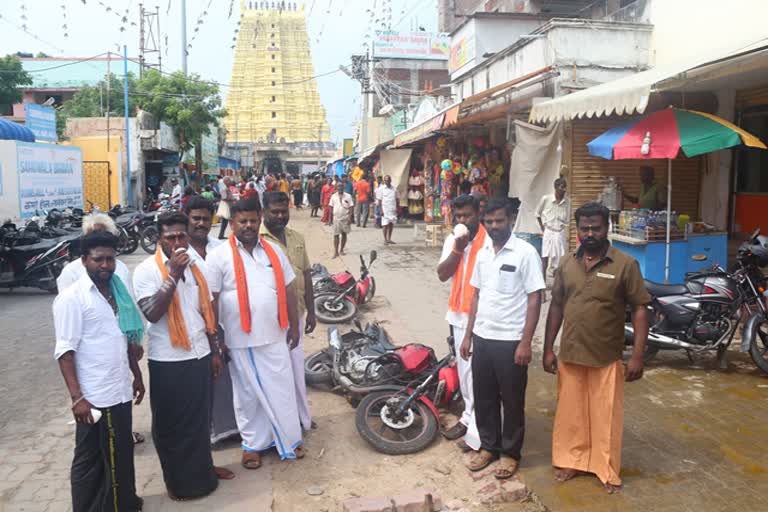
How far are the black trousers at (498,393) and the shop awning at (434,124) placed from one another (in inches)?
328

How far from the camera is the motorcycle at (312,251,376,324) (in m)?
7.91

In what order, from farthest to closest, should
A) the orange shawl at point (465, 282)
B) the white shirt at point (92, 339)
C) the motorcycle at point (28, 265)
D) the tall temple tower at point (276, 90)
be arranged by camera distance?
the tall temple tower at point (276, 90) < the motorcycle at point (28, 265) < the orange shawl at point (465, 282) < the white shirt at point (92, 339)

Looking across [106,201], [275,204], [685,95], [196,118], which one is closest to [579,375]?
[275,204]

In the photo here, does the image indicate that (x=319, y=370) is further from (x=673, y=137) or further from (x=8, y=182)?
(x=8, y=182)

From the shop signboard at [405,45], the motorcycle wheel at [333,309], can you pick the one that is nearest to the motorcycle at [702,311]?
the motorcycle wheel at [333,309]

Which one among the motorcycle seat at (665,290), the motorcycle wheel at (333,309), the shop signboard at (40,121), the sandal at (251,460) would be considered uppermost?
the shop signboard at (40,121)

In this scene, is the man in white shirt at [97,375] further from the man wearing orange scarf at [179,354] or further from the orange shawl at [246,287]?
the orange shawl at [246,287]

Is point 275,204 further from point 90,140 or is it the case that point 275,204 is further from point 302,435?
point 90,140

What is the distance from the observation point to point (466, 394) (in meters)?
4.39

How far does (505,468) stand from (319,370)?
2.28 meters

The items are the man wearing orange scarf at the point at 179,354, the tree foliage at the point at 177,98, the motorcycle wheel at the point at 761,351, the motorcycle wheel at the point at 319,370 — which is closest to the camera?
the man wearing orange scarf at the point at 179,354

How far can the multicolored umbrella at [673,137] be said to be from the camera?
6.83 metres

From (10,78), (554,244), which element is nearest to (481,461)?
(554,244)

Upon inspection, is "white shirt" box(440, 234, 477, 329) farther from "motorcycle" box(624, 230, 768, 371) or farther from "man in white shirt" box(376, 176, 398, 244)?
"man in white shirt" box(376, 176, 398, 244)
